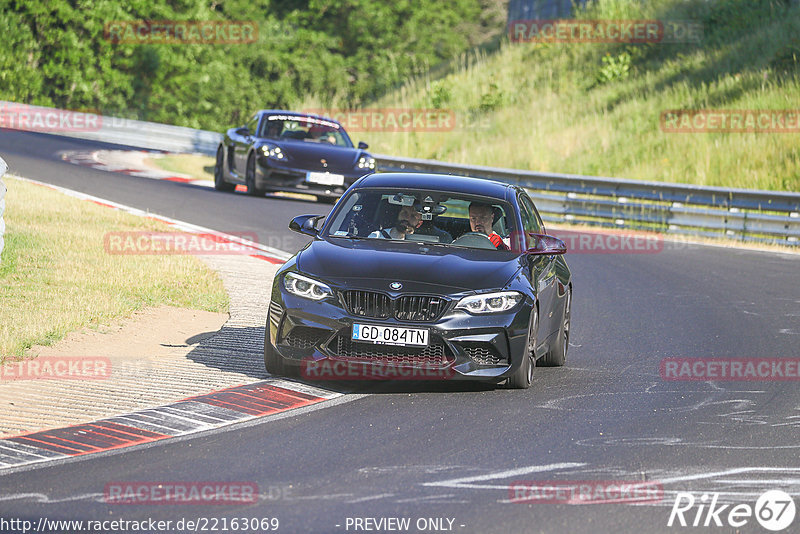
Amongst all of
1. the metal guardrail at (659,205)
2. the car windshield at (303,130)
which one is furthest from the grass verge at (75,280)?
the metal guardrail at (659,205)

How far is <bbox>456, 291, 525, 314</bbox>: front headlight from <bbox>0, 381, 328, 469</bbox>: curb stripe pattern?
113cm

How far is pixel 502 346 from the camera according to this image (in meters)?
8.82

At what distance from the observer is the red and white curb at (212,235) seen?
53.9 feet

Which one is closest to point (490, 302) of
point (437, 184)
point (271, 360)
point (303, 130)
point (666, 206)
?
point (271, 360)

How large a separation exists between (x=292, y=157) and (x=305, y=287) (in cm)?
1411

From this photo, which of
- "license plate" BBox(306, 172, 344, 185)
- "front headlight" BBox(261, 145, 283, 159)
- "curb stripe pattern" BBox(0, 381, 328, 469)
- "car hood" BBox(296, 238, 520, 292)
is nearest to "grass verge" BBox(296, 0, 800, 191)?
"license plate" BBox(306, 172, 344, 185)

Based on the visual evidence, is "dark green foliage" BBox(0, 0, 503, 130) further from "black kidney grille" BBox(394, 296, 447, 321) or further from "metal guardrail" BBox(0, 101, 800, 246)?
"black kidney grille" BBox(394, 296, 447, 321)

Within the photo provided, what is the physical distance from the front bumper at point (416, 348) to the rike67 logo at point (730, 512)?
8.41 ft

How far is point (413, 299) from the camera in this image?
875 cm

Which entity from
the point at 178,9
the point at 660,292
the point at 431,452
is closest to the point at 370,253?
the point at 431,452

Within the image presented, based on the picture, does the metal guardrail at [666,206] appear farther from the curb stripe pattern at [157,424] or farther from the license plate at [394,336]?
the curb stripe pattern at [157,424]

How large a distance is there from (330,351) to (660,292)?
7644 mm

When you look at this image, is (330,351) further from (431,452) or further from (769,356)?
(769,356)

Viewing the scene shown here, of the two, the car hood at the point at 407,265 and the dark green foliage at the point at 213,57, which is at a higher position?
the dark green foliage at the point at 213,57
